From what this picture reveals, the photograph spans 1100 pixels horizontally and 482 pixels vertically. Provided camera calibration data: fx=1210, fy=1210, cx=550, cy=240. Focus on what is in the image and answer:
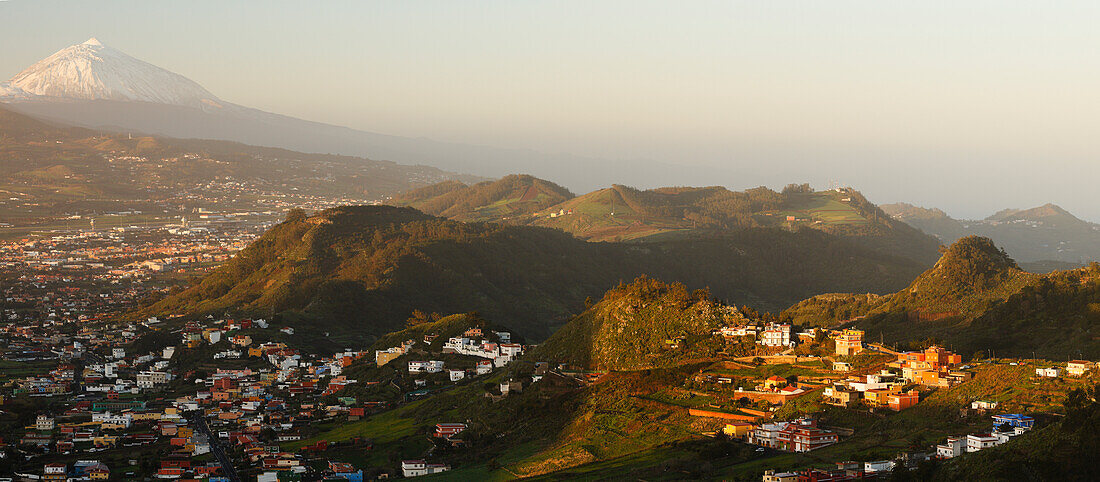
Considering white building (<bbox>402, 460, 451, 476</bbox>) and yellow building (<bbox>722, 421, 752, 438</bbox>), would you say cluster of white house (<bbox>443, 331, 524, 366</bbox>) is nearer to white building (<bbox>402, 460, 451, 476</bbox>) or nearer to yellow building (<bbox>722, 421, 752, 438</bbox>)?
white building (<bbox>402, 460, 451, 476</bbox>)

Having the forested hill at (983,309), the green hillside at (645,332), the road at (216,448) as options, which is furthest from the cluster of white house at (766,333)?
the road at (216,448)

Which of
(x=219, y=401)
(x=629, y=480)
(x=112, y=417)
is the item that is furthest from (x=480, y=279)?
(x=629, y=480)

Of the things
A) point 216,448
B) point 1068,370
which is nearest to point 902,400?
point 1068,370

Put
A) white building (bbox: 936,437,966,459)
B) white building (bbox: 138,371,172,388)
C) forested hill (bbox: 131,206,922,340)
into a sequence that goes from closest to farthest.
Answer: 1. white building (bbox: 936,437,966,459)
2. white building (bbox: 138,371,172,388)
3. forested hill (bbox: 131,206,922,340)

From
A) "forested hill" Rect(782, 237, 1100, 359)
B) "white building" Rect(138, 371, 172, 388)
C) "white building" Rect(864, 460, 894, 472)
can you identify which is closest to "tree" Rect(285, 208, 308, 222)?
"white building" Rect(138, 371, 172, 388)

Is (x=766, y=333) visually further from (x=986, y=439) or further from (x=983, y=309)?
(x=983, y=309)

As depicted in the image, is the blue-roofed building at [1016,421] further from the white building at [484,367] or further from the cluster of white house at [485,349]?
the cluster of white house at [485,349]
